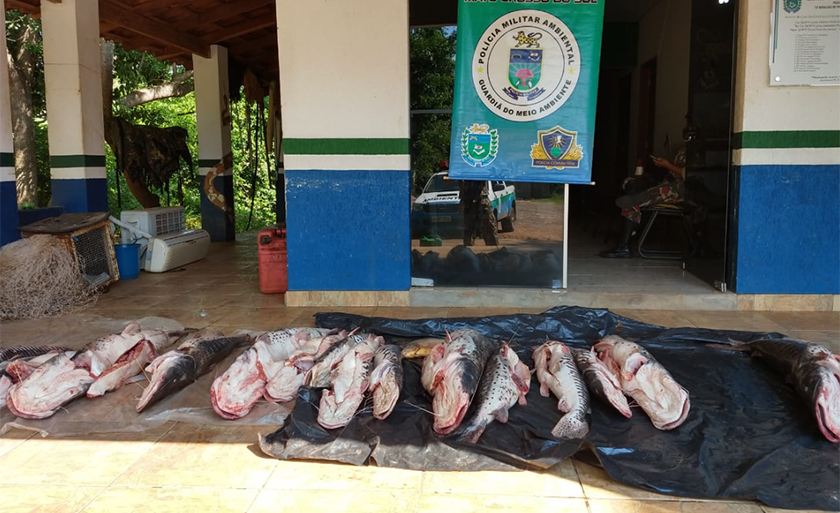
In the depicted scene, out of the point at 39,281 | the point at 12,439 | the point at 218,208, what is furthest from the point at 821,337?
the point at 218,208

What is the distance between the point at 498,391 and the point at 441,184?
291cm

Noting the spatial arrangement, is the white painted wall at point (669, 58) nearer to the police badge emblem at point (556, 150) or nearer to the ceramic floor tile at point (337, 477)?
the police badge emblem at point (556, 150)

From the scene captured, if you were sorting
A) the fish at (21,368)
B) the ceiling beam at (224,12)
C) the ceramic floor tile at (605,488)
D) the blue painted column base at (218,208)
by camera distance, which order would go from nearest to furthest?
the ceramic floor tile at (605,488), the fish at (21,368), the ceiling beam at (224,12), the blue painted column base at (218,208)

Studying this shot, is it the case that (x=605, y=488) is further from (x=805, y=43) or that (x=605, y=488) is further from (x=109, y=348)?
(x=805, y=43)

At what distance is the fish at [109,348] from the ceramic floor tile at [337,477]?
63.4 inches

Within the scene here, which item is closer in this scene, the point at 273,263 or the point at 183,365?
the point at 183,365

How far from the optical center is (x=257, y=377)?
367cm

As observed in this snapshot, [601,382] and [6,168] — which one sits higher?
[6,168]

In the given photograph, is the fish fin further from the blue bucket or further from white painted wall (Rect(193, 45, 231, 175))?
white painted wall (Rect(193, 45, 231, 175))

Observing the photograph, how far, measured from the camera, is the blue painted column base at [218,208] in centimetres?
1094

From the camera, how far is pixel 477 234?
5863mm

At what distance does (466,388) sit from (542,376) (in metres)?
0.66

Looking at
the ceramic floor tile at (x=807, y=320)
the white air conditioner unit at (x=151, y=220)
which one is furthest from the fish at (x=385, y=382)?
the white air conditioner unit at (x=151, y=220)

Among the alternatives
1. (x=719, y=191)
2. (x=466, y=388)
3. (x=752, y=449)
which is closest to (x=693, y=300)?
(x=719, y=191)
